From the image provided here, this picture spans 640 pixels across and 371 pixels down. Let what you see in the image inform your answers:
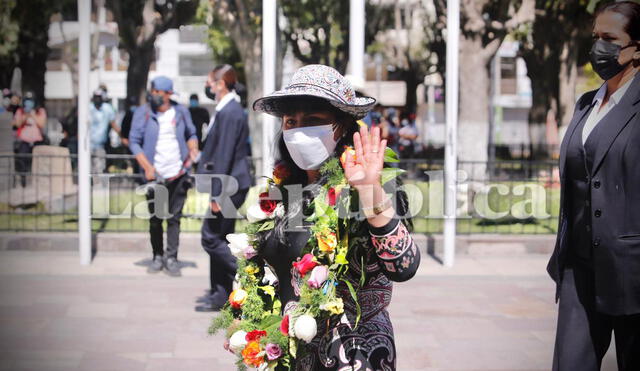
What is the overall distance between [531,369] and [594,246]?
2459mm

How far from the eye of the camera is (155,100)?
26.9ft

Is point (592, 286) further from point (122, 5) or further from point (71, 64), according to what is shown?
point (71, 64)

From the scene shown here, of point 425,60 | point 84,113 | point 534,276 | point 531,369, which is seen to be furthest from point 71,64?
point 531,369

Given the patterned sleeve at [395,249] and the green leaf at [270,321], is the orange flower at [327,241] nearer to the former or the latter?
the patterned sleeve at [395,249]

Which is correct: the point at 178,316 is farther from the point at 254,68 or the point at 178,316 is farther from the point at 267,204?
the point at 254,68

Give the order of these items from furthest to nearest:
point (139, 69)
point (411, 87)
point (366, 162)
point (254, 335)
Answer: point (411, 87), point (139, 69), point (254, 335), point (366, 162)

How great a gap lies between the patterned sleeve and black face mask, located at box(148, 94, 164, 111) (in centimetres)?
593

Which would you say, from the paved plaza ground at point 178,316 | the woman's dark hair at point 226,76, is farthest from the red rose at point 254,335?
the woman's dark hair at point 226,76

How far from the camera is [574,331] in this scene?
11.1 feet

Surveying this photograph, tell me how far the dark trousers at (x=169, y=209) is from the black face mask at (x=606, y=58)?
5466 mm

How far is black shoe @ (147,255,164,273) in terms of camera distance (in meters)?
8.67

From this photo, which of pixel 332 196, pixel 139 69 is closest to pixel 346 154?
pixel 332 196

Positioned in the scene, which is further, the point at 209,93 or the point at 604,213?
the point at 209,93

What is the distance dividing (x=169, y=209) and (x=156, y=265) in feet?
2.59
